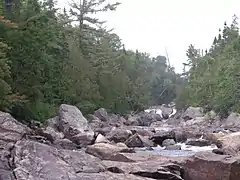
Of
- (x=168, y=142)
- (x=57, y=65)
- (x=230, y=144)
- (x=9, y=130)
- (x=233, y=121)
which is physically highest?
(x=57, y=65)

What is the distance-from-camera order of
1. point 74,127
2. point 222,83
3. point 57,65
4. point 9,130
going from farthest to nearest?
point 222,83, point 57,65, point 74,127, point 9,130

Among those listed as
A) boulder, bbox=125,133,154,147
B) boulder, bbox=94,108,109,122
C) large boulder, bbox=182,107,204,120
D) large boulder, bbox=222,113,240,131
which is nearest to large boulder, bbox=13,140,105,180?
boulder, bbox=125,133,154,147

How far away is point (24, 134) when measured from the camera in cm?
1277

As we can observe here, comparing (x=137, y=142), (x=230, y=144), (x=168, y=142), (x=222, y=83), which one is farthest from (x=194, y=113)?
(x=230, y=144)

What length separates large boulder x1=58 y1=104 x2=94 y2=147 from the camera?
61.4 feet

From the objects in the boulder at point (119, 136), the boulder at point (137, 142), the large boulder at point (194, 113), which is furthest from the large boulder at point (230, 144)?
the large boulder at point (194, 113)

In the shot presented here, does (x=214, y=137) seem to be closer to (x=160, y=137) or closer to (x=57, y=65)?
(x=160, y=137)

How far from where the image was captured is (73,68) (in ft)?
105

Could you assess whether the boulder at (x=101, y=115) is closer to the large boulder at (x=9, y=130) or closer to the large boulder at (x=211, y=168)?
the large boulder at (x=9, y=130)

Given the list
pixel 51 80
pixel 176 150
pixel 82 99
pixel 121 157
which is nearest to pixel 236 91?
pixel 82 99

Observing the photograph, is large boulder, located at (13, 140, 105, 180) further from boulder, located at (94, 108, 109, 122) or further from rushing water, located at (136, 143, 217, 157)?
boulder, located at (94, 108, 109, 122)

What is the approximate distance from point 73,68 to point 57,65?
5.65m

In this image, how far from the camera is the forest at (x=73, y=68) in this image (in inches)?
795

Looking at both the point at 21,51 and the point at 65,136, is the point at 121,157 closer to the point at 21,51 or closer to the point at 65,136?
the point at 65,136
